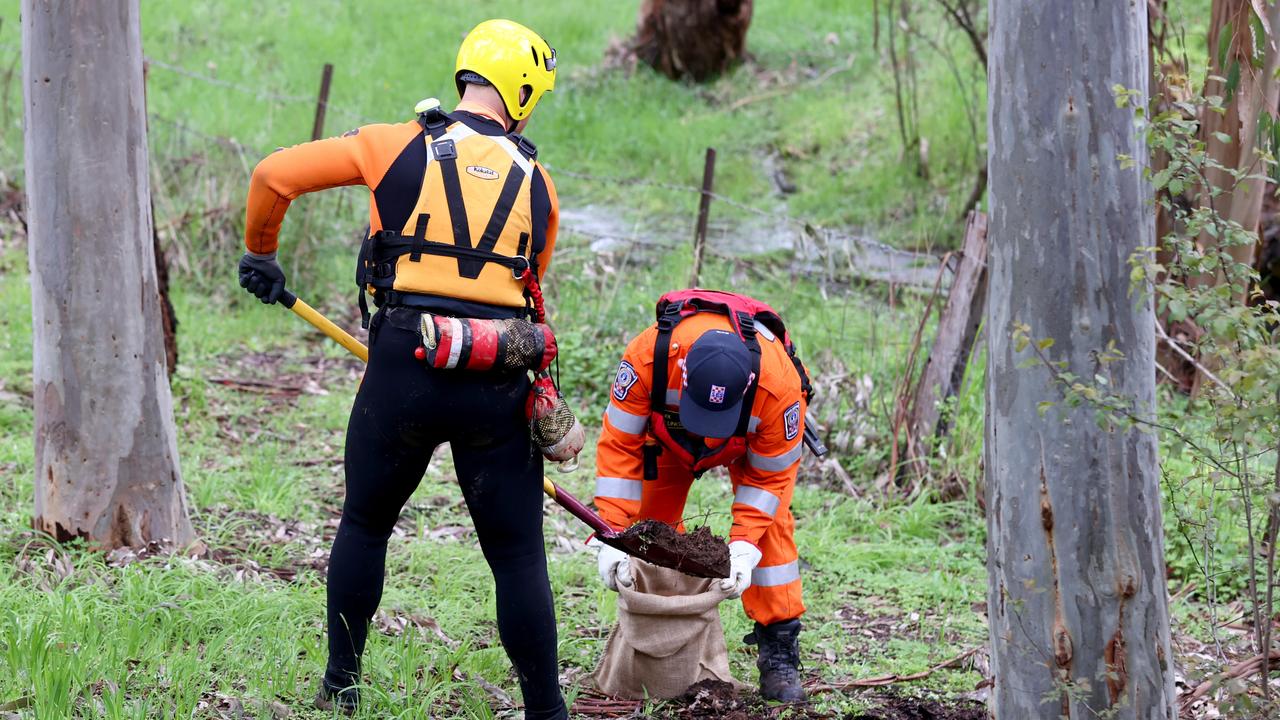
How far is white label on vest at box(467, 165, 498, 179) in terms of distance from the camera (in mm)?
3330

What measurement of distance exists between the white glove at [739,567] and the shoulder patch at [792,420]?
38cm

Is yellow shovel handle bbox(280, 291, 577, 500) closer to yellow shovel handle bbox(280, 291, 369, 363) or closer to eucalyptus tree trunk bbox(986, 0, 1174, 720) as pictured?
yellow shovel handle bbox(280, 291, 369, 363)

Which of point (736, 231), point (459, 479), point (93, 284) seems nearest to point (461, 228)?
point (459, 479)

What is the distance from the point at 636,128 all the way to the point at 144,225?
849 cm

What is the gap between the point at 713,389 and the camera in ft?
12.2

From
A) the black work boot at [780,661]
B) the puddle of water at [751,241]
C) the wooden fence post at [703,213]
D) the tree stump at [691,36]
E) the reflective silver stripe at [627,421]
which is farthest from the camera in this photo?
the tree stump at [691,36]

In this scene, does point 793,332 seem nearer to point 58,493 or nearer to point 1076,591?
point 58,493

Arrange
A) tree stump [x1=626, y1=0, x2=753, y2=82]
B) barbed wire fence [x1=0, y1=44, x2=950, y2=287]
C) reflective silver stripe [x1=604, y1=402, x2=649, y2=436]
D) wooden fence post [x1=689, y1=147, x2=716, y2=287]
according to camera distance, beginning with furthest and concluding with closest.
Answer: tree stump [x1=626, y1=0, x2=753, y2=82], barbed wire fence [x1=0, y1=44, x2=950, y2=287], wooden fence post [x1=689, y1=147, x2=716, y2=287], reflective silver stripe [x1=604, y1=402, x2=649, y2=436]

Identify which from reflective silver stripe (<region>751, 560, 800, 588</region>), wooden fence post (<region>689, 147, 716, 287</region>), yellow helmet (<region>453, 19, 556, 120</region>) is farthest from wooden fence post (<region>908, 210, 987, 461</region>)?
yellow helmet (<region>453, 19, 556, 120</region>)

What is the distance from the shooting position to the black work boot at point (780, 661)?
4.19 meters

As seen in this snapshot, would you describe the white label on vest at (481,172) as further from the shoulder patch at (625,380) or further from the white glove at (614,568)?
the white glove at (614,568)

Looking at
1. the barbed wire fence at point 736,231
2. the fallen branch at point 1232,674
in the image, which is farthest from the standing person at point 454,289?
the barbed wire fence at point 736,231

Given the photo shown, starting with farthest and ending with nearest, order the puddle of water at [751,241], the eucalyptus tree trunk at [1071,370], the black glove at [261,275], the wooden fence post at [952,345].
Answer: the puddle of water at [751,241] → the wooden fence post at [952,345] → the black glove at [261,275] → the eucalyptus tree trunk at [1071,370]

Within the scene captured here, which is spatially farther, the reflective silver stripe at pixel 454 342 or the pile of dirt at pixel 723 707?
the pile of dirt at pixel 723 707
